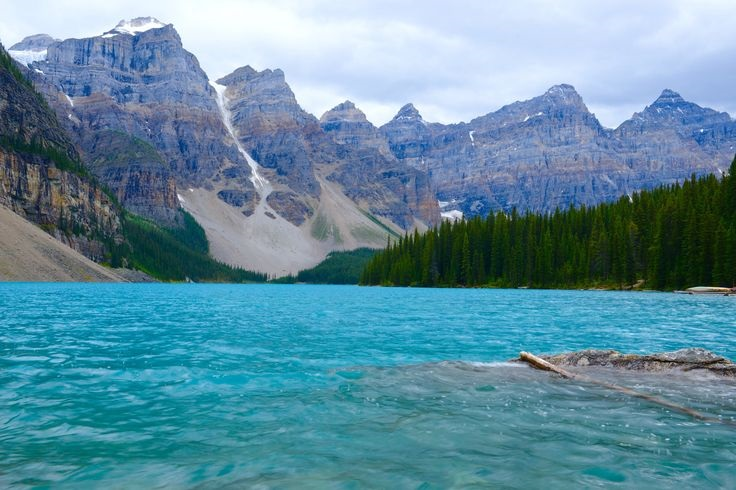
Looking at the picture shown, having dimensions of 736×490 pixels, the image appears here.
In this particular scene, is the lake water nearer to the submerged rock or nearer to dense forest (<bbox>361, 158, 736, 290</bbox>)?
the submerged rock

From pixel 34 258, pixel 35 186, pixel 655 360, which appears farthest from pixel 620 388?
pixel 35 186

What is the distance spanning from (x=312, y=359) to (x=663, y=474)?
601 inches

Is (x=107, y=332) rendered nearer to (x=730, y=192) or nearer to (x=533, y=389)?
(x=533, y=389)

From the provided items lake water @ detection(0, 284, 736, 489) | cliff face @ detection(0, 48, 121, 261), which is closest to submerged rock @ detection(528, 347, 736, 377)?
lake water @ detection(0, 284, 736, 489)

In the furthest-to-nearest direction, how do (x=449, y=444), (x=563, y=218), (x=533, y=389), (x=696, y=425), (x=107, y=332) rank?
(x=563, y=218) → (x=107, y=332) → (x=533, y=389) → (x=696, y=425) → (x=449, y=444)

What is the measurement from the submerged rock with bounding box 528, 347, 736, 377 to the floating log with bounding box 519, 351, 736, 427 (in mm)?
1095

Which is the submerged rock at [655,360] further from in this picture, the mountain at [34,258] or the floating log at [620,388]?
the mountain at [34,258]

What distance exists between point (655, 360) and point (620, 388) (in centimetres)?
438

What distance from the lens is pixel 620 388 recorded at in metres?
15.7

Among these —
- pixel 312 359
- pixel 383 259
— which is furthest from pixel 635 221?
pixel 312 359

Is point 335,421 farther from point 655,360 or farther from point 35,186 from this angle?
point 35,186

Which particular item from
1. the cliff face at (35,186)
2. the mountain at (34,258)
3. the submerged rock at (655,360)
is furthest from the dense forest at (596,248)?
the cliff face at (35,186)

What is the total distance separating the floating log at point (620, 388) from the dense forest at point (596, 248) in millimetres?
81012

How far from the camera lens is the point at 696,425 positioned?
12.1m
